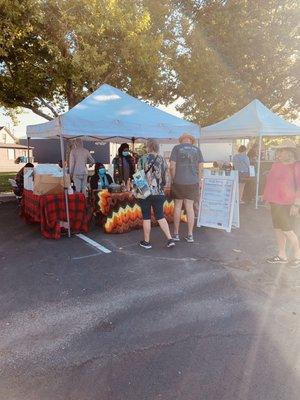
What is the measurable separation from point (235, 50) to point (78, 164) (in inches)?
414

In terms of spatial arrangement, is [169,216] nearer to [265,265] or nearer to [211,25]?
[265,265]

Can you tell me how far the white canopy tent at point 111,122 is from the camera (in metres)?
7.18

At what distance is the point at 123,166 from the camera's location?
938 centimetres

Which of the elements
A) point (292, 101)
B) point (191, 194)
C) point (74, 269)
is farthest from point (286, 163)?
point (292, 101)

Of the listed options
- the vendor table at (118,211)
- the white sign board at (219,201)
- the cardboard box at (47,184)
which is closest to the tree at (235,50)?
the white sign board at (219,201)

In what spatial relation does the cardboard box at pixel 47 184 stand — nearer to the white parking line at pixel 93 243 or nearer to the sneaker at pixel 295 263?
the white parking line at pixel 93 243

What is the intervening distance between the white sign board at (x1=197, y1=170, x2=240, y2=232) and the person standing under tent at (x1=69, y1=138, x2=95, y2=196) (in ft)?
10.9

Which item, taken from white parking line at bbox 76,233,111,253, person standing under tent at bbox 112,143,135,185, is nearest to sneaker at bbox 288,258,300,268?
white parking line at bbox 76,233,111,253

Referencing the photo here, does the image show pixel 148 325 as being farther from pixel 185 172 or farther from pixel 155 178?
pixel 185 172

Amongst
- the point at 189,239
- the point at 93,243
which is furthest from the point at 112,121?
the point at 189,239

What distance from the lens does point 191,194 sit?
6762 mm

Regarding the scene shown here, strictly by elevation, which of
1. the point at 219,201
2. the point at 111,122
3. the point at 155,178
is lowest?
the point at 219,201

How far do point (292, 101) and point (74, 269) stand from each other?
58.6 feet

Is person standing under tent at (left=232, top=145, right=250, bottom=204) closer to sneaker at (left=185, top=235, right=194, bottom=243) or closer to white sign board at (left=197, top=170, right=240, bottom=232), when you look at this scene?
white sign board at (left=197, top=170, right=240, bottom=232)
